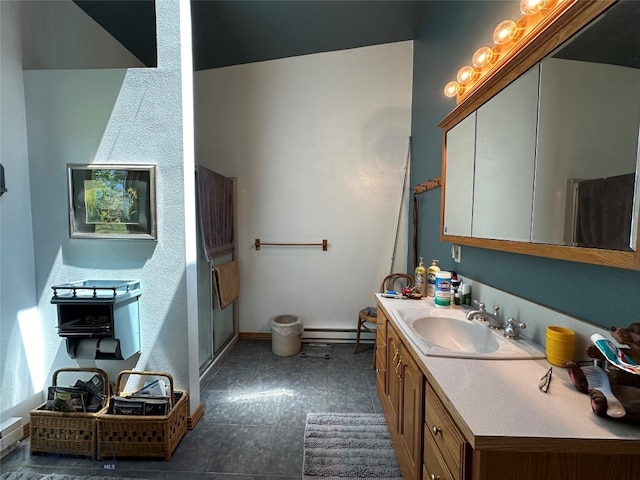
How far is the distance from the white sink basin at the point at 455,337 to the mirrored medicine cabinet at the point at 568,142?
0.36 m

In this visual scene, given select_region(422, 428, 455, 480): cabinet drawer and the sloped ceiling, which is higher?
the sloped ceiling

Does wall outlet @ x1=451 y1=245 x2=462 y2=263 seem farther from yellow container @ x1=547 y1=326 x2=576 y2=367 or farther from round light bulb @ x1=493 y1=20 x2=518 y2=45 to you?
round light bulb @ x1=493 y1=20 x2=518 y2=45

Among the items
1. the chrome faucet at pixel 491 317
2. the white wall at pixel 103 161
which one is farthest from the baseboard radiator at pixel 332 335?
the chrome faucet at pixel 491 317

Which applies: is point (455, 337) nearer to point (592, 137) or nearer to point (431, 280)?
point (431, 280)

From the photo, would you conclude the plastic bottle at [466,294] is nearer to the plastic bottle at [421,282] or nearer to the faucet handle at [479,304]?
the faucet handle at [479,304]

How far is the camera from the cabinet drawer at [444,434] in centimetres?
67

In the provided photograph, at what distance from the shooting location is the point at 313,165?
110 inches

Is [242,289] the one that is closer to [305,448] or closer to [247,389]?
[247,389]

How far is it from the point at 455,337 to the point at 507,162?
862mm

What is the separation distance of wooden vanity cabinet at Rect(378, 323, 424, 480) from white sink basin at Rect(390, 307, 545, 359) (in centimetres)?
9

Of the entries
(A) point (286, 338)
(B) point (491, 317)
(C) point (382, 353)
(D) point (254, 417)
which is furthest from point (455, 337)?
(A) point (286, 338)

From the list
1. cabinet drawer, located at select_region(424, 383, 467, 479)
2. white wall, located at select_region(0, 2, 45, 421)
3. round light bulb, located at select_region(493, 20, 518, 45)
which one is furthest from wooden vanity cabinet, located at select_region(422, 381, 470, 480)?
white wall, located at select_region(0, 2, 45, 421)

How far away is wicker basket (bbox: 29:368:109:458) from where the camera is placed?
56.4 inches

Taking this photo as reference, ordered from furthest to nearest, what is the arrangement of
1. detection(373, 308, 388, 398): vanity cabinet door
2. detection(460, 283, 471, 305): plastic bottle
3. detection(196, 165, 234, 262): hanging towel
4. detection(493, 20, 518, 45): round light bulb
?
detection(196, 165, 234, 262): hanging towel
detection(373, 308, 388, 398): vanity cabinet door
detection(460, 283, 471, 305): plastic bottle
detection(493, 20, 518, 45): round light bulb
